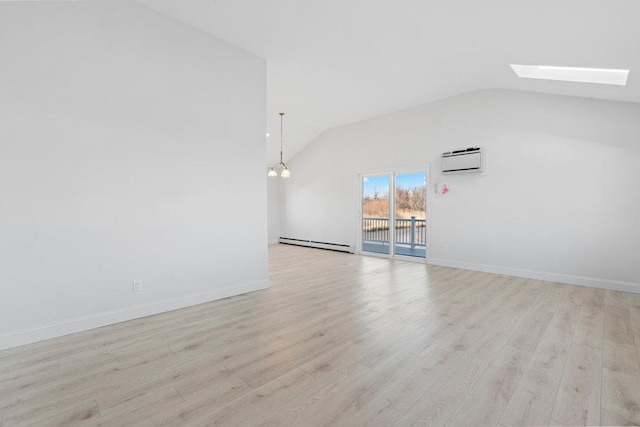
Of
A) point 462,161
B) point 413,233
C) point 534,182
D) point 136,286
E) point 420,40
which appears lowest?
point 136,286

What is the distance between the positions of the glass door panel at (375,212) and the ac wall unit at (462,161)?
1399 millimetres

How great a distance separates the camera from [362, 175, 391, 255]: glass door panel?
22.1 feet

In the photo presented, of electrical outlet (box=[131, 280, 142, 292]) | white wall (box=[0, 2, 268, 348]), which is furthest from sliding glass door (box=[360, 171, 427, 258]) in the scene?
electrical outlet (box=[131, 280, 142, 292])

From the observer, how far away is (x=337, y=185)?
7613 millimetres

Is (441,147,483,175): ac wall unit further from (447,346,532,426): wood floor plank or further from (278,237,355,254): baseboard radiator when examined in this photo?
(447,346,532,426): wood floor plank

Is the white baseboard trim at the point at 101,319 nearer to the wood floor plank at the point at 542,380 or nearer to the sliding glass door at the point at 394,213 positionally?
the wood floor plank at the point at 542,380

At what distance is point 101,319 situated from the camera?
2.86m

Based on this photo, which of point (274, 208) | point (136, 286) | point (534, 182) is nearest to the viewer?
point (136, 286)

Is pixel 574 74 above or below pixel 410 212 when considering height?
above

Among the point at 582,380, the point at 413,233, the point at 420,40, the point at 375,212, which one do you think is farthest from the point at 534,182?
the point at 582,380

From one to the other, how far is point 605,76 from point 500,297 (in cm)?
291

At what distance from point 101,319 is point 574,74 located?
6093mm

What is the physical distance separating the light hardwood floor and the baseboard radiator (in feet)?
12.1

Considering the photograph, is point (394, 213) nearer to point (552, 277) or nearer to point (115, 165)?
point (552, 277)
